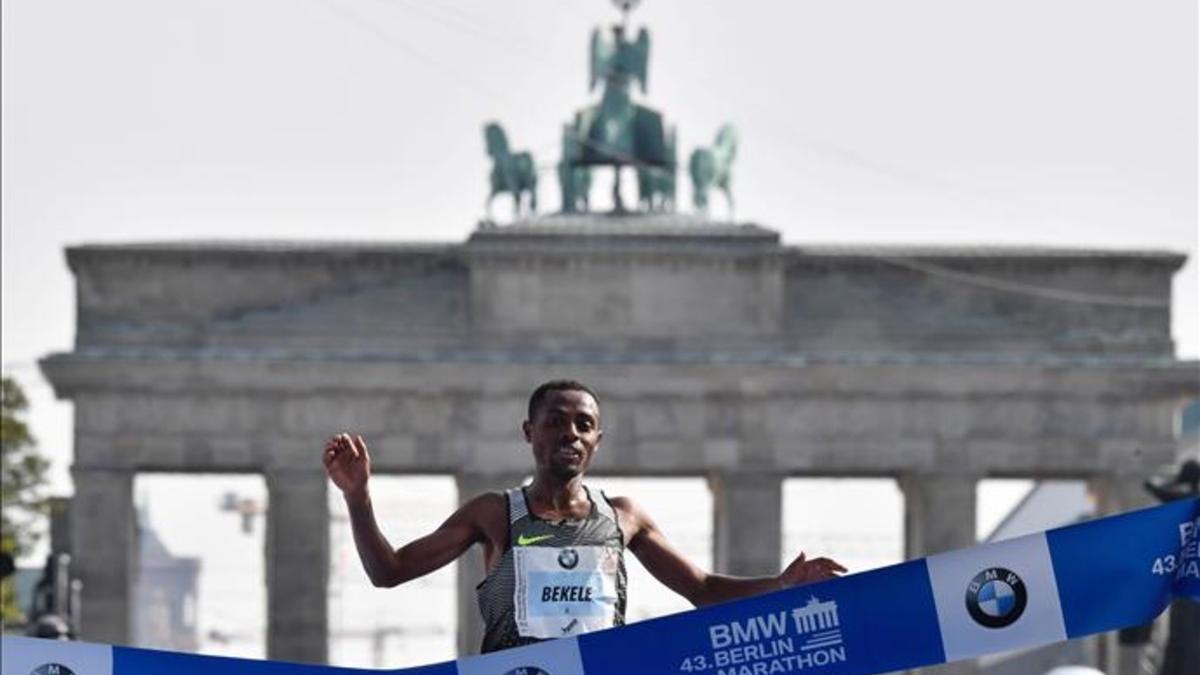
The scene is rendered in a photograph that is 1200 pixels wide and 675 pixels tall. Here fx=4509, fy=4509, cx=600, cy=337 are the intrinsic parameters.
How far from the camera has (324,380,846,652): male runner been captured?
10414mm

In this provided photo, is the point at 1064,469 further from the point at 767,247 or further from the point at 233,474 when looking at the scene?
the point at 233,474

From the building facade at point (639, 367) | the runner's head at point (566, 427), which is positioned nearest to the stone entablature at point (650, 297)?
the building facade at point (639, 367)

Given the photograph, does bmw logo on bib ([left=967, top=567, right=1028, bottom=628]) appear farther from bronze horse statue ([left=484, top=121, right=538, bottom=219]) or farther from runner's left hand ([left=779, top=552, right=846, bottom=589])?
bronze horse statue ([left=484, top=121, right=538, bottom=219])

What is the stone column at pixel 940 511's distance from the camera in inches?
3103

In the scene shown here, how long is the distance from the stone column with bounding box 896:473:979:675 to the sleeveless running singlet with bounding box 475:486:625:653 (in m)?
67.8

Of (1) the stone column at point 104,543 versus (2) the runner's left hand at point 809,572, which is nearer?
(2) the runner's left hand at point 809,572

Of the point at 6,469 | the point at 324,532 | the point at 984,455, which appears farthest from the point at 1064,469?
the point at 6,469

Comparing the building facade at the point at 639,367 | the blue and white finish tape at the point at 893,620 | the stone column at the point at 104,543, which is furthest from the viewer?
the building facade at the point at 639,367

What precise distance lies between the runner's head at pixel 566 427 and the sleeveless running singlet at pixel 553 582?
0.58 ft

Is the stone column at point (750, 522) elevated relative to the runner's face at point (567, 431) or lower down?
lower down

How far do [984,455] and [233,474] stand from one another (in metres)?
13.5

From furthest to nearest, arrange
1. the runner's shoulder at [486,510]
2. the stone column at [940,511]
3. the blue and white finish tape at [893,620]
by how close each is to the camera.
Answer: the stone column at [940,511] < the runner's shoulder at [486,510] < the blue and white finish tape at [893,620]

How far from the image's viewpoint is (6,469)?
66.4m

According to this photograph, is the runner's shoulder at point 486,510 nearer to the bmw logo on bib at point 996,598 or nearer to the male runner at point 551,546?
the male runner at point 551,546
